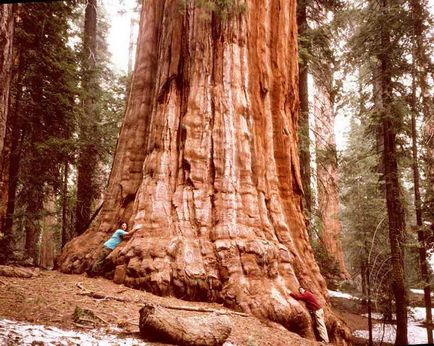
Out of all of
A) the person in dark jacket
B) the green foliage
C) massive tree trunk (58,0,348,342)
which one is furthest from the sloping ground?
the green foliage

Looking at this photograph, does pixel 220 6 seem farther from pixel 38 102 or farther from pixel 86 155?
pixel 86 155

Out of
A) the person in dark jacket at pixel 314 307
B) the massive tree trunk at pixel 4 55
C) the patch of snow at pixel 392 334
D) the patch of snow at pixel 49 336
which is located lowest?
the patch of snow at pixel 392 334

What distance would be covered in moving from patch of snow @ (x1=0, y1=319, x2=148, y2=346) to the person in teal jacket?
8.86ft

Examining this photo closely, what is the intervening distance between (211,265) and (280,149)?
3.05m

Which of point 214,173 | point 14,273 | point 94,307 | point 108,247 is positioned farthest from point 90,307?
point 214,173

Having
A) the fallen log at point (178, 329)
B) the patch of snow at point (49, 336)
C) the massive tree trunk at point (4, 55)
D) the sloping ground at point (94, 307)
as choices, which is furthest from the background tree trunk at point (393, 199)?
the massive tree trunk at point (4, 55)

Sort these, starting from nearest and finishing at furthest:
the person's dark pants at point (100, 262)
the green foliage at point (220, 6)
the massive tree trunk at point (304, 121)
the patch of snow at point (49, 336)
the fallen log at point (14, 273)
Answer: the patch of snow at point (49, 336)
the fallen log at point (14, 273)
the person's dark pants at point (100, 262)
the green foliage at point (220, 6)
the massive tree trunk at point (304, 121)

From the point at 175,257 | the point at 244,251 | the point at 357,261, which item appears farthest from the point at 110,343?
the point at 357,261

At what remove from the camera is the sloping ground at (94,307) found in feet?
12.8

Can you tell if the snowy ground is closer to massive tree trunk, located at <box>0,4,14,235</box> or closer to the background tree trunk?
the background tree trunk

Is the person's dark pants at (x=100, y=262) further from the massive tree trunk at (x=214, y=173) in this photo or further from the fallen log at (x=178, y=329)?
the fallen log at (x=178, y=329)

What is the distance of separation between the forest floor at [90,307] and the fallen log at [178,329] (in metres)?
0.17

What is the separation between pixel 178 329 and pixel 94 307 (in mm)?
1252

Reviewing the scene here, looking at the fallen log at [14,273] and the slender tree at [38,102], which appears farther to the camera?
the slender tree at [38,102]
